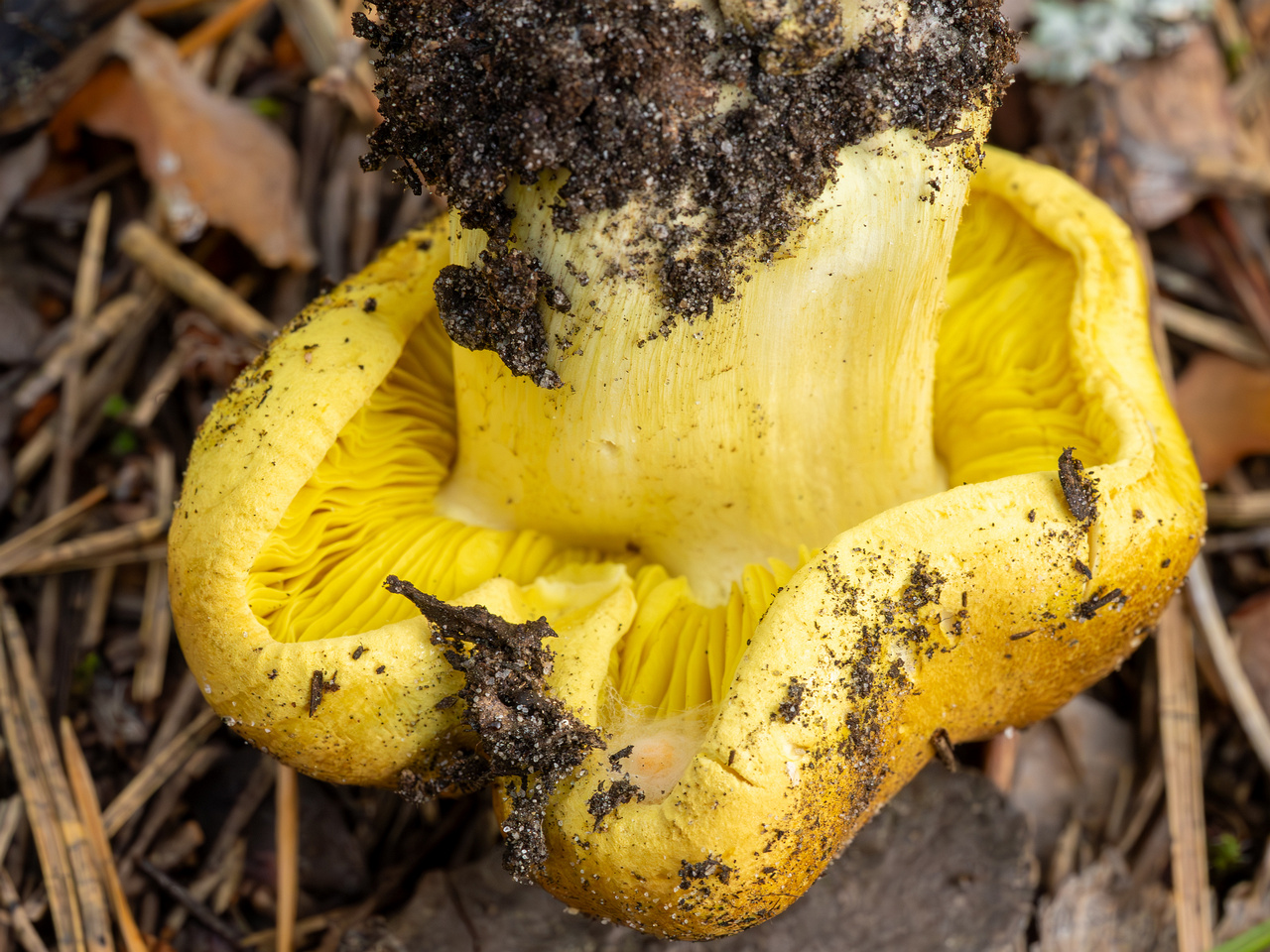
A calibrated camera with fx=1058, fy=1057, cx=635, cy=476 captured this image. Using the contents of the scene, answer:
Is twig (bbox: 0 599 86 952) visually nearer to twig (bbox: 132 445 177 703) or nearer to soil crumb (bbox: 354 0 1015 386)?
twig (bbox: 132 445 177 703)

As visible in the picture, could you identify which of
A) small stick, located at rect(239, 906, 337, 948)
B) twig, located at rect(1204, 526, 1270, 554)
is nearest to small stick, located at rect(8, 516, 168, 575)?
small stick, located at rect(239, 906, 337, 948)

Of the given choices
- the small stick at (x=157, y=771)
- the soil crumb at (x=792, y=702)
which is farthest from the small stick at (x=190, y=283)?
the soil crumb at (x=792, y=702)

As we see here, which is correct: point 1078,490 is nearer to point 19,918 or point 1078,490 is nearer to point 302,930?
point 302,930

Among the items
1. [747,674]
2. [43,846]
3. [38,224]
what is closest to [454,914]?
[43,846]

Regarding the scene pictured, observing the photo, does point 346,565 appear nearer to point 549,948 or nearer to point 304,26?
point 549,948

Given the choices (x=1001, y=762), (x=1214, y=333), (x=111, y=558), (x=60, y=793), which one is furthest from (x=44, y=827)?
(x=1214, y=333)

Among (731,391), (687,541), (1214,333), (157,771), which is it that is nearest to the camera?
(731,391)
